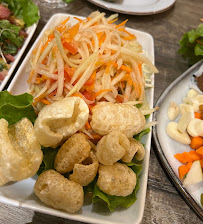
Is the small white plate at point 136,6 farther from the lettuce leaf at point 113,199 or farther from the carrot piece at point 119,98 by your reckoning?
the lettuce leaf at point 113,199

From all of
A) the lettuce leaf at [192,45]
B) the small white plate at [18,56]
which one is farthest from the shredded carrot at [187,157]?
the small white plate at [18,56]

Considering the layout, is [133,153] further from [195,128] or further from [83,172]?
[195,128]

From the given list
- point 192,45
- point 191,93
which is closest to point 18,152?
point 191,93

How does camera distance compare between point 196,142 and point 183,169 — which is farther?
point 196,142

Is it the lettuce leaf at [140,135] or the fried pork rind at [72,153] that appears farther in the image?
the lettuce leaf at [140,135]

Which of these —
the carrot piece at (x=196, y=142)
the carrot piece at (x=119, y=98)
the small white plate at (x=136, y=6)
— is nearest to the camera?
the carrot piece at (x=119, y=98)

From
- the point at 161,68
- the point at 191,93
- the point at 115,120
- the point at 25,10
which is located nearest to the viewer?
the point at 115,120

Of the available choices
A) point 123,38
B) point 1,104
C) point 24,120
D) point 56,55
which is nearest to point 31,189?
point 24,120
